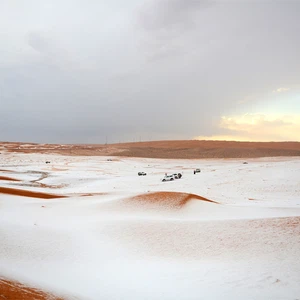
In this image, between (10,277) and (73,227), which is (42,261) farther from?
(73,227)

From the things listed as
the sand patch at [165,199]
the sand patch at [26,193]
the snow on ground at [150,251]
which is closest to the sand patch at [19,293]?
the snow on ground at [150,251]

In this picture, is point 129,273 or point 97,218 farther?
point 97,218

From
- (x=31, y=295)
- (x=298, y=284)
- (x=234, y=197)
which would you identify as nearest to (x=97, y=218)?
(x=31, y=295)

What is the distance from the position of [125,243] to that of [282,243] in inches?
260

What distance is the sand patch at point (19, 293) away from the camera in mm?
7673

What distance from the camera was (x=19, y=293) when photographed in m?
7.93

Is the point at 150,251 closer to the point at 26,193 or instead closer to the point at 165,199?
the point at 165,199

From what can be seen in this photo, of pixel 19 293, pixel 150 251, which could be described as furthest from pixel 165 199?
pixel 19 293

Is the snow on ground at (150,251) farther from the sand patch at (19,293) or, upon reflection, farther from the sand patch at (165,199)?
the sand patch at (19,293)

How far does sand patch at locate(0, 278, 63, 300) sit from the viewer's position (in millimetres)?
7673

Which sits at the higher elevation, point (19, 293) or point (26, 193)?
point (19, 293)

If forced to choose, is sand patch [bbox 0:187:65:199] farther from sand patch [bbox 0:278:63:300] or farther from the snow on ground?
sand patch [bbox 0:278:63:300]

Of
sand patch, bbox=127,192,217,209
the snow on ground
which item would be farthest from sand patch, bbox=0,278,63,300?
sand patch, bbox=127,192,217,209

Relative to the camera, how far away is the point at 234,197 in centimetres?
2759
